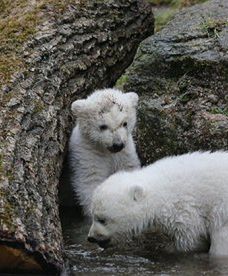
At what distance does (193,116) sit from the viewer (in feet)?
32.5

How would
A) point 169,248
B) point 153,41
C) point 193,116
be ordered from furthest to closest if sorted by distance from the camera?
point 153,41, point 193,116, point 169,248

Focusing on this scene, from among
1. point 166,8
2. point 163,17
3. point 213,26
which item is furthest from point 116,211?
point 166,8

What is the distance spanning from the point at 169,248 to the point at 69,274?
1.47 metres

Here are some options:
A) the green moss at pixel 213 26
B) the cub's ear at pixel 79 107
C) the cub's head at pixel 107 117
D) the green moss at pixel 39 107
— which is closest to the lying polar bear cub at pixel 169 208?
the green moss at pixel 39 107

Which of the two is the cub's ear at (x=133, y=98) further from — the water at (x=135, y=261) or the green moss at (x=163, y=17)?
the green moss at (x=163, y=17)

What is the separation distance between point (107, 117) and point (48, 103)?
0.82 meters

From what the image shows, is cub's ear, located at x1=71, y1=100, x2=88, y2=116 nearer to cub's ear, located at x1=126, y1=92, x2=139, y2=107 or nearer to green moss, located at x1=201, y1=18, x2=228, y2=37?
cub's ear, located at x1=126, y1=92, x2=139, y2=107

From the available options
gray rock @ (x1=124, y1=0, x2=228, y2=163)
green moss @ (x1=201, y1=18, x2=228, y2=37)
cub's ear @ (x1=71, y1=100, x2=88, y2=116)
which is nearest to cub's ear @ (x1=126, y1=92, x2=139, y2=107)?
gray rock @ (x1=124, y1=0, x2=228, y2=163)

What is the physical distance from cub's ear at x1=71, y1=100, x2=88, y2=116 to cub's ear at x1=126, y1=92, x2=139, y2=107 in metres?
0.57

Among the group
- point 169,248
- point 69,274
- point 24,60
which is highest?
point 24,60

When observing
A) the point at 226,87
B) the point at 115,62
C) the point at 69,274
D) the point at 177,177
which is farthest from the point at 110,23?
the point at 69,274

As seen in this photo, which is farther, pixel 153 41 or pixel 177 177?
pixel 153 41

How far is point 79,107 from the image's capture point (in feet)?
31.3

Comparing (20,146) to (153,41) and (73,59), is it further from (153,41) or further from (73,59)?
(153,41)
